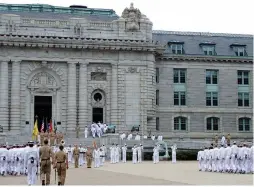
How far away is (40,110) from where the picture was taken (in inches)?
2574

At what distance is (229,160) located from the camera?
1403 inches

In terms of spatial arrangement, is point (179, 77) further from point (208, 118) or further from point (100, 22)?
point (100, 22)

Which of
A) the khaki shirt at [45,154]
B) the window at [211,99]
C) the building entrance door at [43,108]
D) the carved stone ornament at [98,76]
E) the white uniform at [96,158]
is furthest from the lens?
the window at [211,99]

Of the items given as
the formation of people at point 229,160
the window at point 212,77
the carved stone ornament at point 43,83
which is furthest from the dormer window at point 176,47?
the formation of people at point 229,160

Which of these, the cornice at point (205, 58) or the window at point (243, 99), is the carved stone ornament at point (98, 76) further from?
the window at point (243, 99)

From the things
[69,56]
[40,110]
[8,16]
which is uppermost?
[8,16]

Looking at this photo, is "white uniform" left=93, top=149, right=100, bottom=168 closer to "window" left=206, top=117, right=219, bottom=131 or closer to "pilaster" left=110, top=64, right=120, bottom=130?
"pilaster" left=110, top=64, right=120, bottom=130

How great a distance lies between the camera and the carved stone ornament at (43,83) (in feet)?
213

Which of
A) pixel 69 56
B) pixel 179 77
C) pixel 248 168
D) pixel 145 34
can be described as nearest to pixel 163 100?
pixel 179 77

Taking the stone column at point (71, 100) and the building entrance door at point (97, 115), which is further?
the building entrance door at point (97, 115)

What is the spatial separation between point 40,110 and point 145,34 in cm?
1466

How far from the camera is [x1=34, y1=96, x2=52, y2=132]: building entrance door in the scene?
213 feet

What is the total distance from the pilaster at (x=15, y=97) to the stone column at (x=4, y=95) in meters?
0.64

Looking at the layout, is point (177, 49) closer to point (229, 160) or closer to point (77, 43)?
point (77, 43)
